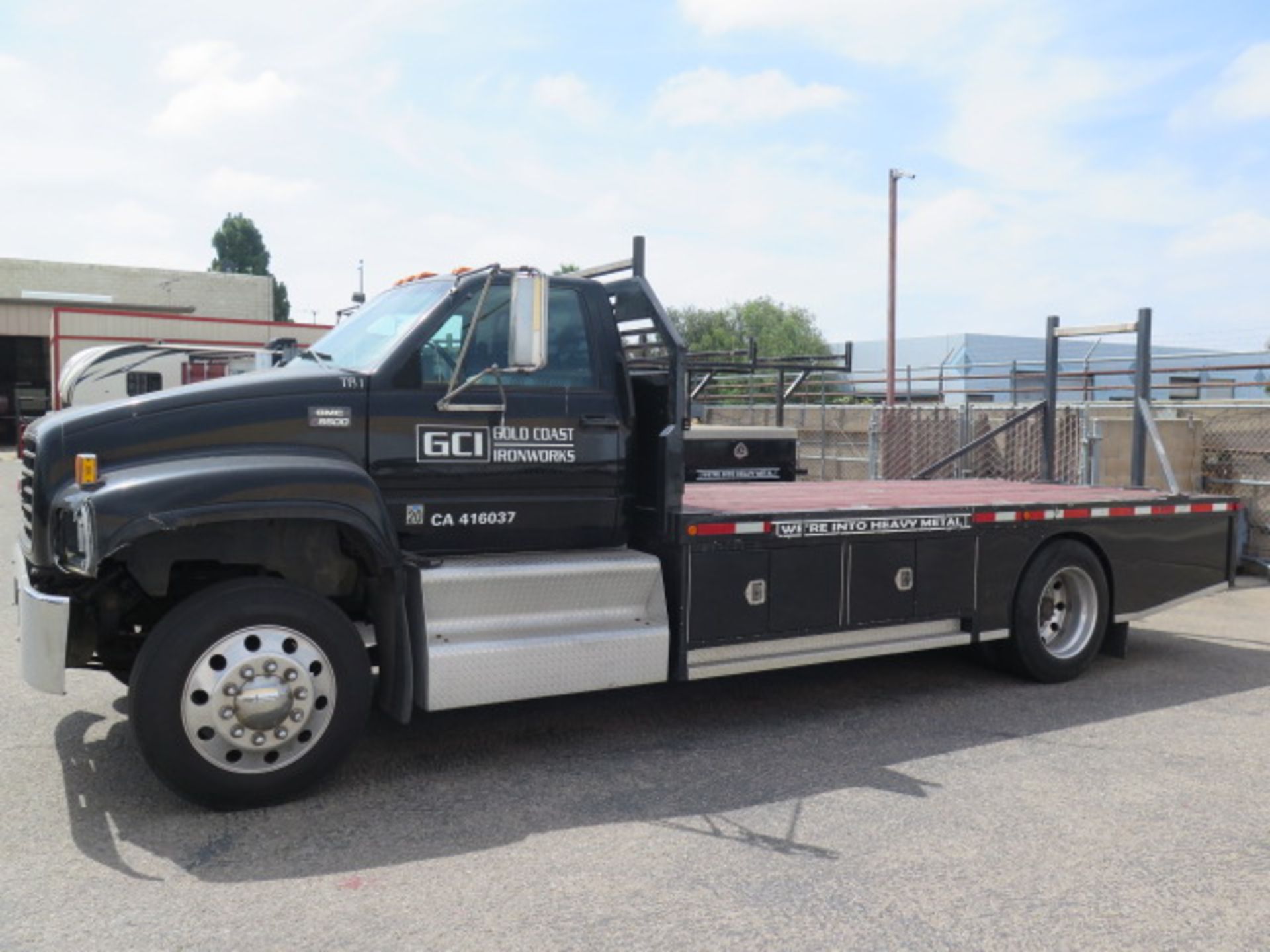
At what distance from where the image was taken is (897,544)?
22.0ft

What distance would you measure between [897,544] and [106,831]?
4.33m

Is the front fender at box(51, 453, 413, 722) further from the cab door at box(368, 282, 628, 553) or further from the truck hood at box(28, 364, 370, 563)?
the cab door at box(368, 282, 628, 553)

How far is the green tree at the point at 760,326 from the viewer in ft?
219

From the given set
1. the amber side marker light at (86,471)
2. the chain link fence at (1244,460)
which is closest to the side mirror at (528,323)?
the amber side marker light at (86,471)

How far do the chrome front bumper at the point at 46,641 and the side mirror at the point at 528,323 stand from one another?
6.96 feet

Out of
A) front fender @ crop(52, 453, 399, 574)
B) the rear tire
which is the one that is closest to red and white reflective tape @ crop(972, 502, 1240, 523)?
the rear tire

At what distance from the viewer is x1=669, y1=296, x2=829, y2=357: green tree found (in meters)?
66.9

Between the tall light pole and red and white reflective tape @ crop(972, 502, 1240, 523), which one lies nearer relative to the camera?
red and white reflective tape @ crop(972, 502, 1240, 523)

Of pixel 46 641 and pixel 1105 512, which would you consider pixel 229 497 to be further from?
pixel 1105 512

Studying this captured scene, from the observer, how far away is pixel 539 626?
5.54 m

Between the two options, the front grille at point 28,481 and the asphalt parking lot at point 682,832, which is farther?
the front grille at point 28,481

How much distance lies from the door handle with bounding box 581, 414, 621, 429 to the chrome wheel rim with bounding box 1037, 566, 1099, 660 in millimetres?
3423

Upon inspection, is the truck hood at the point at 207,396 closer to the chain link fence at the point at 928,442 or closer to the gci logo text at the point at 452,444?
the gci logo text at the point at 452,444

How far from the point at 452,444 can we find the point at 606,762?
1.71 m
